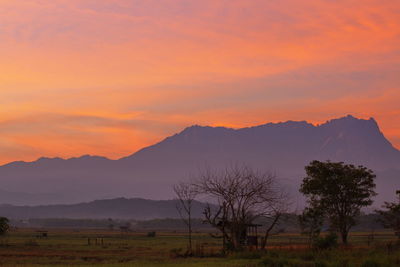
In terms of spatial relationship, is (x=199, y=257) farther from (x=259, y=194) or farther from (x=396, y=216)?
(x=396, y=216)

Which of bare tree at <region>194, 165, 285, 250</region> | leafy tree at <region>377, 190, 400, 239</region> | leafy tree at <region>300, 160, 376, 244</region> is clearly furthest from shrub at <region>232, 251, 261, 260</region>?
leafy tree at <region>377, 190, 400, 239</region>

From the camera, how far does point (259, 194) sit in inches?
2542

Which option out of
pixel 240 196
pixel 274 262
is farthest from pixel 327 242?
pixel 274 262

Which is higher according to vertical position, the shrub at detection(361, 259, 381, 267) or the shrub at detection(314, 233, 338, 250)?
the shrub at detection(314, 233, 338, 250)

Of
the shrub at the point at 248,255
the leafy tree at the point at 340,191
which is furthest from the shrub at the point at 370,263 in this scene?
the leafy tree at the point at 340,191

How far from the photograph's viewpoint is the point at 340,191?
243 feet

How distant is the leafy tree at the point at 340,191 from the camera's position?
73625 millimetres

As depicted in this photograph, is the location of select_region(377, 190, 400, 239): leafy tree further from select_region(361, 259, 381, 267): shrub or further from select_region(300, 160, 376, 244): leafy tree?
select_region(361, 259, 381, 267): shrub

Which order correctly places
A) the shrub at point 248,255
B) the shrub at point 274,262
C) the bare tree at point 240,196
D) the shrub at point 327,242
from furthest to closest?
the bare tree at point 240,196, the shrub at point 327,242, the shrub at point 248,255, the shrub at point 274,262

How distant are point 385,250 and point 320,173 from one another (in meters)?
23.2

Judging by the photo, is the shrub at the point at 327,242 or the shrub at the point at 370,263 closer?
the shrub at the point at 370,263

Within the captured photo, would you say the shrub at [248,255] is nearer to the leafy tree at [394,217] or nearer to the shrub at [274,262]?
the shrub at [274,262]

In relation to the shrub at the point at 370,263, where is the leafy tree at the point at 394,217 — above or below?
above

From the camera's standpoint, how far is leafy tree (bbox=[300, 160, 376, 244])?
242 feet
